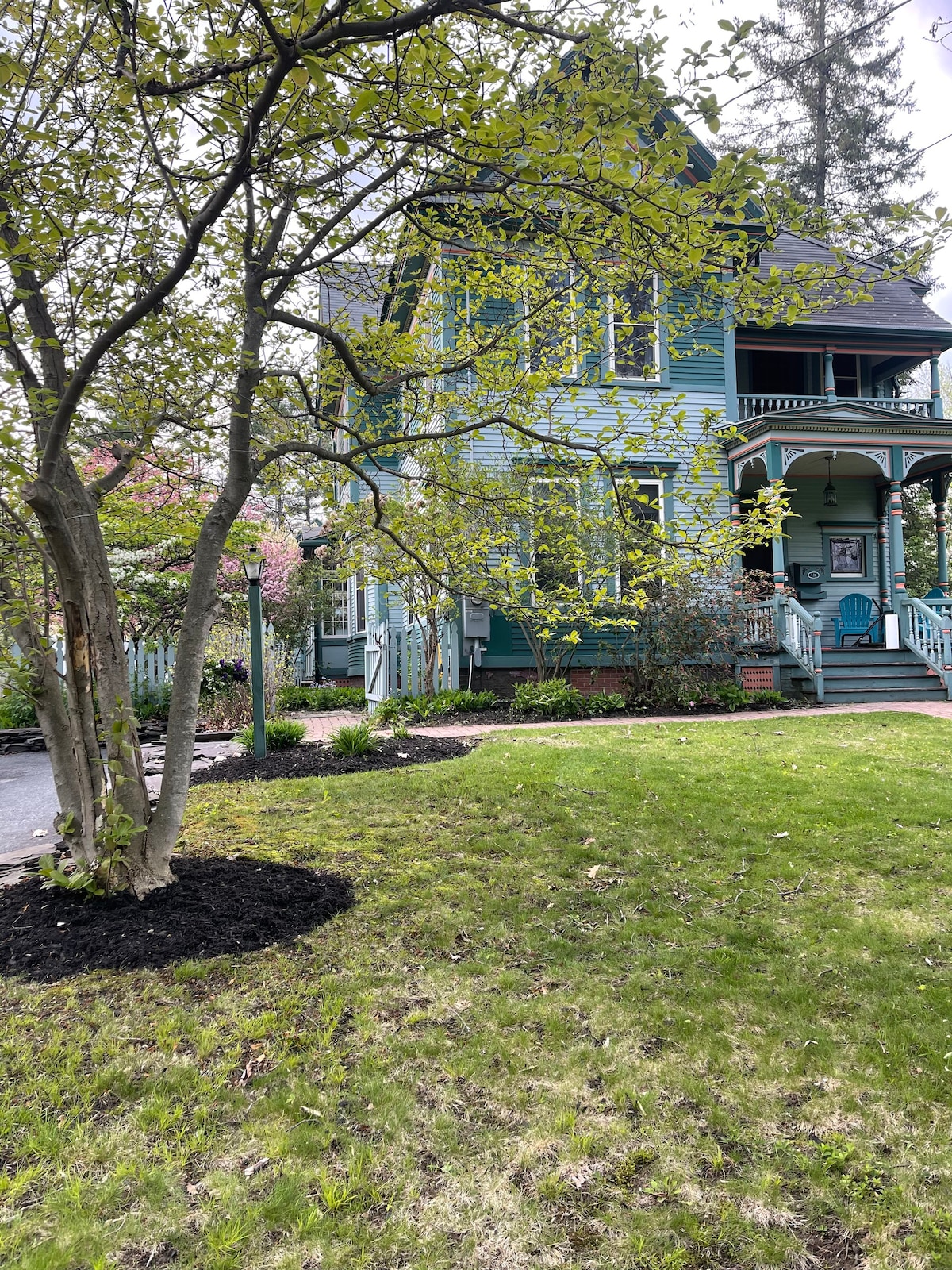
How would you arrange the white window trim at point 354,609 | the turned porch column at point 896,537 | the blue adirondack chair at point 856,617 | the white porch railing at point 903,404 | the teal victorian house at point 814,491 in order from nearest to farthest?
the teal victorian house at point 814,491, the turned porch column at point 896,537, the blue adirondack chair at point 856,617, the white porch railing at point 903,404, the white window trim at point 354,609

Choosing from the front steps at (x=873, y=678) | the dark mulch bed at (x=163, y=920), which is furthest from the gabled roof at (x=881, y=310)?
the dark mulch bed at (x=163, y=920)

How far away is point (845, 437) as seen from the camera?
525 inches

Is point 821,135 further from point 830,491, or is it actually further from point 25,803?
point 25,803

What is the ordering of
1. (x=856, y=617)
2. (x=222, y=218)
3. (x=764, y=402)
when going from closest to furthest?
(x=222, y=218) → (x=856, y=617) → (x=764, y=402)

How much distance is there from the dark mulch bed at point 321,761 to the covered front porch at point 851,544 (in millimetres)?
6079

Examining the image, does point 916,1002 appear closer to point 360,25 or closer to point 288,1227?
point 288,1227

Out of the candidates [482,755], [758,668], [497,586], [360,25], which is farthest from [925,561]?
[360,25]

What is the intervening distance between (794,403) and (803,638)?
6.27 meters

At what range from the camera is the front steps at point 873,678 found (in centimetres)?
1174

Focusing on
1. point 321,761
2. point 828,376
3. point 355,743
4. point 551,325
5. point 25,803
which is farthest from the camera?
point 828,376

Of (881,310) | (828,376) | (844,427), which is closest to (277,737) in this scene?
(844,427)

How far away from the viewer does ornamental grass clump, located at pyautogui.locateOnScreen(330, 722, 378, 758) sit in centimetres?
780

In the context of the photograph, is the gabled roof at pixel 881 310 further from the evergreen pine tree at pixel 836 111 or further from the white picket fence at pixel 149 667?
the white picket fence at pixel 149 667

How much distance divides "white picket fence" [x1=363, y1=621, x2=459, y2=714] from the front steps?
5363 millimetres
